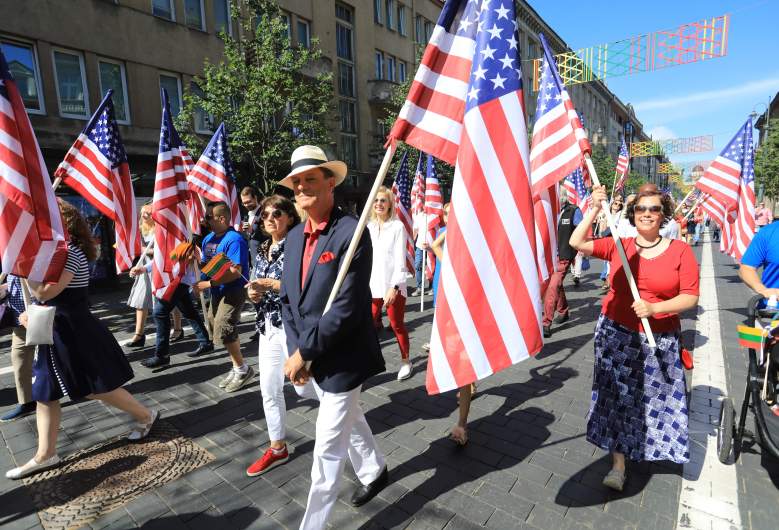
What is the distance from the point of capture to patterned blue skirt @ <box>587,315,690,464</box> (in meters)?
2.97

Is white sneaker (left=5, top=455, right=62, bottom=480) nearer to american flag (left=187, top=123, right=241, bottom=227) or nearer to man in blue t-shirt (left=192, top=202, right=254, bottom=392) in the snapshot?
man in blue t-shirt (left=192, top=202, right=254, bottom=392)

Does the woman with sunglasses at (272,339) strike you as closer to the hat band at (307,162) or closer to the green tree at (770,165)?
the hat band at (307,162)

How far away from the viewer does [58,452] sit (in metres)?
3.74

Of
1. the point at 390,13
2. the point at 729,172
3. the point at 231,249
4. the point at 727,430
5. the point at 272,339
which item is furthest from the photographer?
the point at 390,13

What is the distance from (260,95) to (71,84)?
5.55 metres

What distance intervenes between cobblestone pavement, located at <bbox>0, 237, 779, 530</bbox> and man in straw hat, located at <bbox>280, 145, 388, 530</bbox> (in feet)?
2.08

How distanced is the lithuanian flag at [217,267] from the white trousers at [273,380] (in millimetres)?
1354

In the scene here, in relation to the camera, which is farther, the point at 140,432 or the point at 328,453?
the point at 140,432

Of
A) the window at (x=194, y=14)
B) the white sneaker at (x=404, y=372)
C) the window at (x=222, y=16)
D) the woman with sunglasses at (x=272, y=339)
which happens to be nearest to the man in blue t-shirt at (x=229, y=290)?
the woman with sunglasses at (x=272, y=339)

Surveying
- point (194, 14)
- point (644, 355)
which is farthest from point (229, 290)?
point (194, 14)

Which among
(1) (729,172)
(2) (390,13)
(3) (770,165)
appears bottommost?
(1) (729,172)

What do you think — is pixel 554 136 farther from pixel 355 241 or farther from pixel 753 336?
pixel 753 336

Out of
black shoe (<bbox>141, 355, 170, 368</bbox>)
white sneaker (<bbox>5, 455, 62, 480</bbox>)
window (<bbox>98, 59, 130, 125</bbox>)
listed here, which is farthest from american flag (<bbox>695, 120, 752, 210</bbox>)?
window (<bbox>98, 59, 130, 125</bbox>)

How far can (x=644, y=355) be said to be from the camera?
299cm
